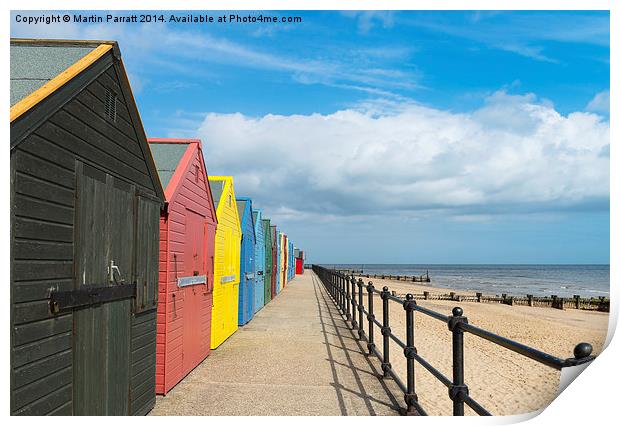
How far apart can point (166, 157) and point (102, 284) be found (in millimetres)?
3889

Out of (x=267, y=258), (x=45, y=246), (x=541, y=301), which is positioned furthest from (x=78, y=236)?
(x=541, y=301)

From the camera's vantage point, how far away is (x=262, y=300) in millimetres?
19609

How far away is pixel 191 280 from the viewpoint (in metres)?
8.38

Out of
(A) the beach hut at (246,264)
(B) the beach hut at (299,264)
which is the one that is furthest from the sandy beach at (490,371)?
(B) the beach hut at (299,264)

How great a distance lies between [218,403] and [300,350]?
393 cm

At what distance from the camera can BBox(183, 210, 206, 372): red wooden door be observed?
816 cm

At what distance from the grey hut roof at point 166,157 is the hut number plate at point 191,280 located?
1402 mm

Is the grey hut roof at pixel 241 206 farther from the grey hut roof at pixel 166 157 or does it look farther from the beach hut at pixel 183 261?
the grey hut roof at pixel 166 157

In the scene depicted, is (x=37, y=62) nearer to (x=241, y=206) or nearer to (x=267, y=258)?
(x=241, y=206)

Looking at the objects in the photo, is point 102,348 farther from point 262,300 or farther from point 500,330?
point 500,330

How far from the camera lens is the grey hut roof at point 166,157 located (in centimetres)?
786

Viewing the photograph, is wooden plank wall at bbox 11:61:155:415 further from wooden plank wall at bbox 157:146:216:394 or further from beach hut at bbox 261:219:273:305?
beach hut at bbox 261:219:273:305

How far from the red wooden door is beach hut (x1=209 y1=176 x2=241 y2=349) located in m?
1.34
